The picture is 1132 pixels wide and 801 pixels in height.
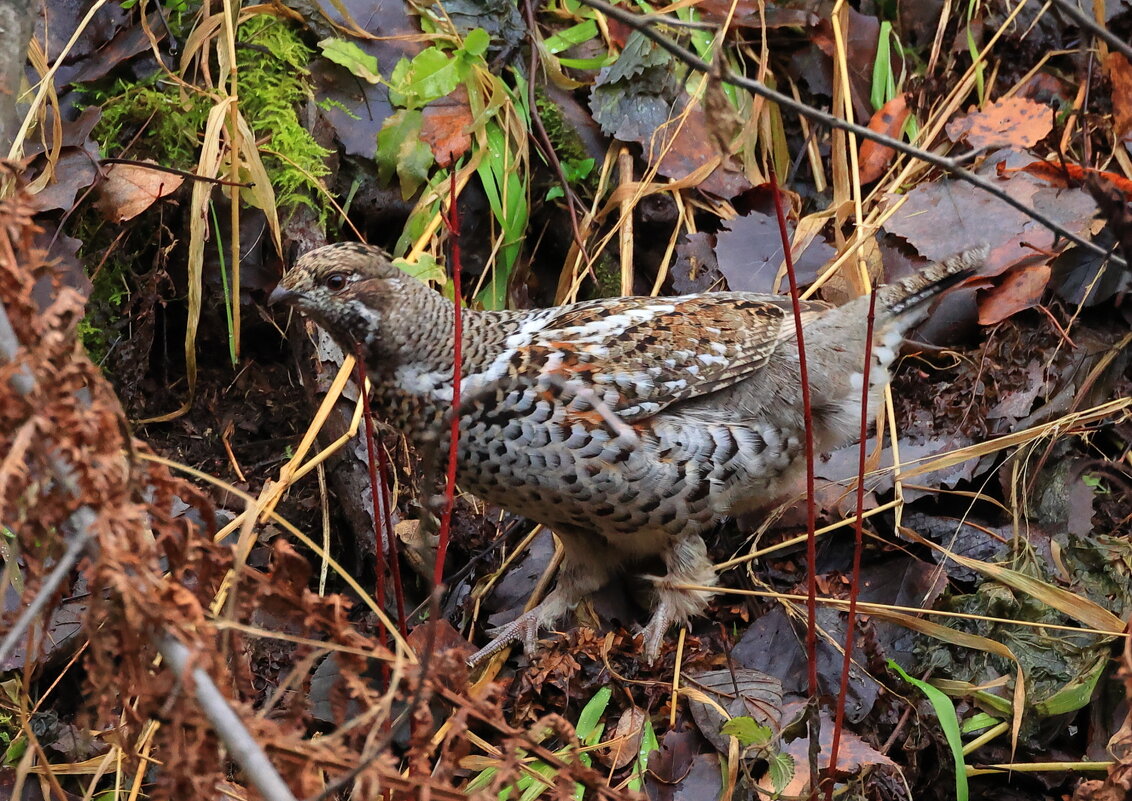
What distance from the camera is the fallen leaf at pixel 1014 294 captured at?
4320 mm

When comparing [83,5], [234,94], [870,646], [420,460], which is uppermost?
[83,5]

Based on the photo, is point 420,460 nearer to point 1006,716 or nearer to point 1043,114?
point 1006,716

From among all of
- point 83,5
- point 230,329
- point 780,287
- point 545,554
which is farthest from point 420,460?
point 83,5

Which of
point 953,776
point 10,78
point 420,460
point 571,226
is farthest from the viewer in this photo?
point 571,226

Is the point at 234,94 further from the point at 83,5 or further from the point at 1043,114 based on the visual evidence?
the point at 1043,114

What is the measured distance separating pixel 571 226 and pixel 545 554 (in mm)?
1434

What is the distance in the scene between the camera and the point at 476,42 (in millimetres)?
4516

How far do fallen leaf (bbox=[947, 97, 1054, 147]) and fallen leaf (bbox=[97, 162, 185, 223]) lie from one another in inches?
131

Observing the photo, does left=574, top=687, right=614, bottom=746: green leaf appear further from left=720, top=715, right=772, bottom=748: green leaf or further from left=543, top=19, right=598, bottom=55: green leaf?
left=543, top=19, right=598, bottom=55: green leaf

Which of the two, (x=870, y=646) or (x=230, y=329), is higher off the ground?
(x=230, y=329)

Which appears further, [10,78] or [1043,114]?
[1043,114]

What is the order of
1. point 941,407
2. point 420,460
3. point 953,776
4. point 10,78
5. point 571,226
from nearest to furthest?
point 10,78
point 953,776
point 420,460
point 941,407
point 571,226

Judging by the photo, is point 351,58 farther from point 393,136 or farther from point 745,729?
point 745,729

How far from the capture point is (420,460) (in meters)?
3.98
